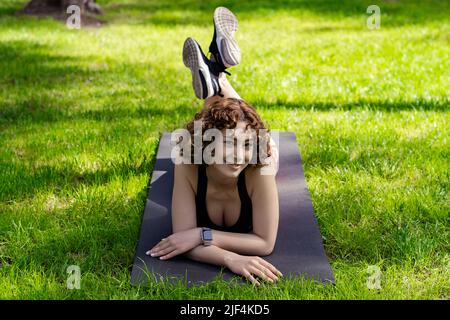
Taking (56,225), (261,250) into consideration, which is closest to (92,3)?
(56,225)

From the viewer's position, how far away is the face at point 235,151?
3.63 meters

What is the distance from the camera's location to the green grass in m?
3.80

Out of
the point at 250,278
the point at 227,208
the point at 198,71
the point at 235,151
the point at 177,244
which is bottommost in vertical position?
the point at 250,278

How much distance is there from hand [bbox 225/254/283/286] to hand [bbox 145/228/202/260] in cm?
22

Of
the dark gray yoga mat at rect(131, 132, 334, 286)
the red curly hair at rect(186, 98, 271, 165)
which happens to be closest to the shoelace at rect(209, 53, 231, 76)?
the dark gray yoga mat at rect(131, 132, 334, 286)

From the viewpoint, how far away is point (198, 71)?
4703 millimetres

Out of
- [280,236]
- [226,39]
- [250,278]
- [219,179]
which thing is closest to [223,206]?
[219,179]

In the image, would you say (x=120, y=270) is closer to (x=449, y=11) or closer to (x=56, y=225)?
(x=56, y=225)

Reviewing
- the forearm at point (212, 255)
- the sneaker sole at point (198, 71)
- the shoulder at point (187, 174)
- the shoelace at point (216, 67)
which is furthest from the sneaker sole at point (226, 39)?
the forearm at point (212, 255)

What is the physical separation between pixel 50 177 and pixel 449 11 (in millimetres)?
8829

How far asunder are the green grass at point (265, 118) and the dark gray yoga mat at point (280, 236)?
10 cm

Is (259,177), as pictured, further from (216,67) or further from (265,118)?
(265,118)

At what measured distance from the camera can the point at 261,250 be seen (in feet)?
12.4

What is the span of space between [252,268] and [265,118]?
291 cm
